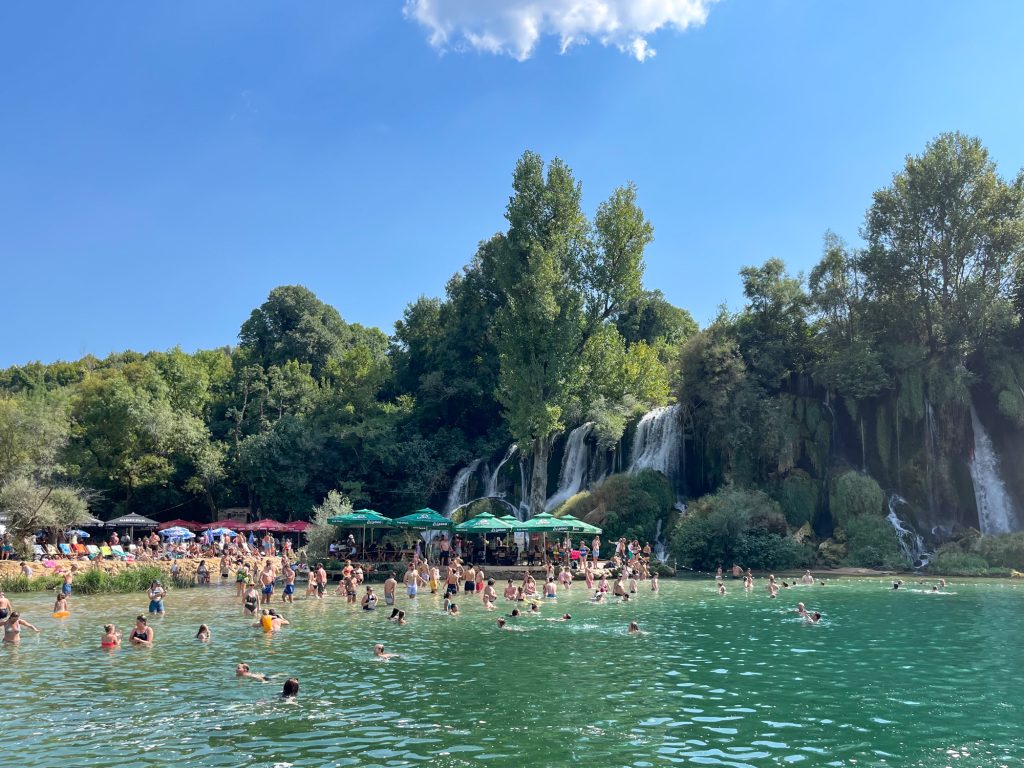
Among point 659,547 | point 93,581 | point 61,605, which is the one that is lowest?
point 61,605

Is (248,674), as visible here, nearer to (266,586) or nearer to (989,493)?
(266,586)

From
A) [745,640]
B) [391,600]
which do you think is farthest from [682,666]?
[391,600]

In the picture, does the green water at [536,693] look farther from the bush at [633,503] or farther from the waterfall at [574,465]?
the waterfall at [574,465]

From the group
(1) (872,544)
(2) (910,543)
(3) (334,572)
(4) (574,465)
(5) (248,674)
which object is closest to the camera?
(5) (248,674)

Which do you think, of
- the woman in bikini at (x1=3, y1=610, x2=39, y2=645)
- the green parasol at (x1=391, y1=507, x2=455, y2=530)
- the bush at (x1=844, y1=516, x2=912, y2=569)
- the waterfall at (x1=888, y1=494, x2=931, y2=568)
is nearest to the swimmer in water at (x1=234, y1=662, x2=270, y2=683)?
the woman in bikini at (x1=3, y1=610, x2=39, y2=645)

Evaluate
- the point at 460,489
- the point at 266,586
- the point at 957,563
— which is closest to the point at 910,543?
the point at 957,563

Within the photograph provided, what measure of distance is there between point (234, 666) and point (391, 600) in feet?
38.7

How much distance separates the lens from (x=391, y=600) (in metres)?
28.9

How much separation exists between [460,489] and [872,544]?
85.3ft

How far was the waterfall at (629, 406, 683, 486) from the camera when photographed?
47812 mm

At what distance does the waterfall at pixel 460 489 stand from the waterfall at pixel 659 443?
39.1 ft

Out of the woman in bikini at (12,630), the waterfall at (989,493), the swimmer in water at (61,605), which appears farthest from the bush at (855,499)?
the woman in bikini at (12,630)

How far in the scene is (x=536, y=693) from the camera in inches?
575

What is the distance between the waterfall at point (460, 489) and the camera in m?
53.8
